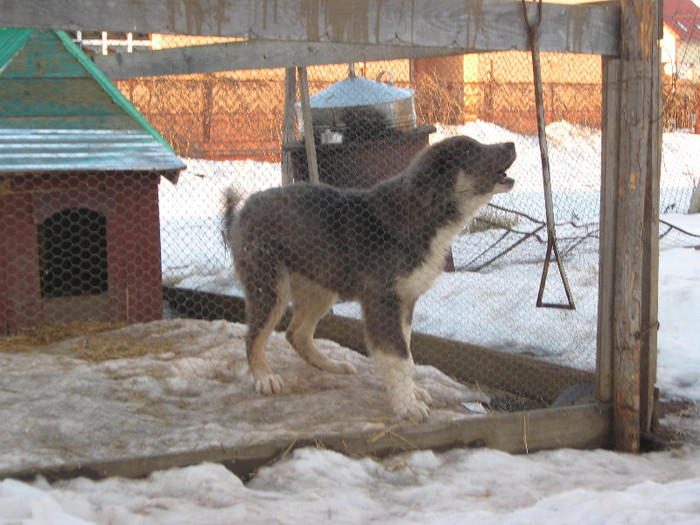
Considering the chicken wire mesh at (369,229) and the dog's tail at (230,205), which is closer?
the chicken wire mesh at (369,229)

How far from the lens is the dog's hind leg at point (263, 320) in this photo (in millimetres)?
4078

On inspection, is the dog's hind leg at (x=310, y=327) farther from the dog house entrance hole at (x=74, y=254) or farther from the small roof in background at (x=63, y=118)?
the dog house entrance hole at (x=74, y=254)

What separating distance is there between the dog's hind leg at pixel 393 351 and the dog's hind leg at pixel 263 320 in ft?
1.85

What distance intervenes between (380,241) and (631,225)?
1.21m

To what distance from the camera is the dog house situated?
5.20 meters

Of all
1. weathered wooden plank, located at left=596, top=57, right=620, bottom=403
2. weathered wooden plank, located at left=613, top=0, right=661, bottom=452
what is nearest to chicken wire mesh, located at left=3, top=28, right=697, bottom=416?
weathered wooden plank, located at left=596, top=57, right=620, bottom=403

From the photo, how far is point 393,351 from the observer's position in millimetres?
3676

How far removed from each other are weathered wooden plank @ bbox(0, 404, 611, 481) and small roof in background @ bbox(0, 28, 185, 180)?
282 centimetres

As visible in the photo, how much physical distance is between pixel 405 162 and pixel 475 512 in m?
4.18

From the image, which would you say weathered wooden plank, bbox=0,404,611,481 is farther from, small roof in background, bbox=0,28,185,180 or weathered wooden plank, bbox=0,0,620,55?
small roof in background, bbox=0,28,185,180

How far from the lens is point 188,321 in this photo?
5.54 m

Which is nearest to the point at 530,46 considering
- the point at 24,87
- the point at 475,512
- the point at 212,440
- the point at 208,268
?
the point at 475,512

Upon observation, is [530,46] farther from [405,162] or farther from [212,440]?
[405,162]

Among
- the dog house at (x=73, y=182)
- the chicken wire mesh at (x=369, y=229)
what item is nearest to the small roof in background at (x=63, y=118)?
the dog house at (x=73, y=182)
